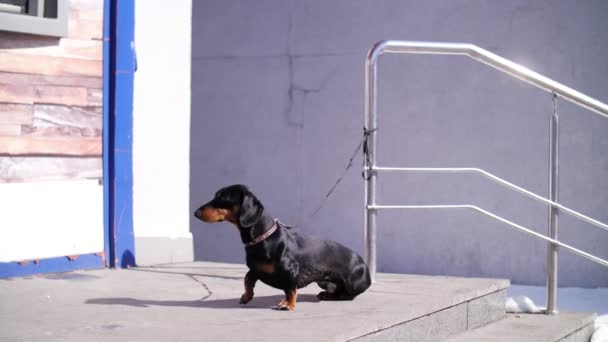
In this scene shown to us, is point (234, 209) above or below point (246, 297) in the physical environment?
above

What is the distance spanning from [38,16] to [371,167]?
171 cm

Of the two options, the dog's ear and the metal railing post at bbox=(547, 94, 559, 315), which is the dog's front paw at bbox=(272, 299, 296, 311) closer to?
the dog's ear

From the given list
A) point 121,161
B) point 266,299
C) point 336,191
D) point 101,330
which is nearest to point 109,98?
point 121,161

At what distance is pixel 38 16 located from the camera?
4.53m

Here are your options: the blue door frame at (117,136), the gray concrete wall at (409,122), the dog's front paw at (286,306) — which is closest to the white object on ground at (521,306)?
the dog's front paw at (286,306)

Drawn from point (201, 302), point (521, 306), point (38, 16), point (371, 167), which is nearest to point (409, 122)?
point (521, 306)

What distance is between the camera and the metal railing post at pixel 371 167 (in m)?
4.31

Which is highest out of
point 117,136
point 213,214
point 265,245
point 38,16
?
point 38,16

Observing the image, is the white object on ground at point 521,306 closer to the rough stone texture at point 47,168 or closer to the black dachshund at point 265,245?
the black dachshund at point 265,245

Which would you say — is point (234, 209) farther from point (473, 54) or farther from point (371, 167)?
point (473, 54)

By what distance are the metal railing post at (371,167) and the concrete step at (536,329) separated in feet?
1.85

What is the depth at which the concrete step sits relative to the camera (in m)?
4.03

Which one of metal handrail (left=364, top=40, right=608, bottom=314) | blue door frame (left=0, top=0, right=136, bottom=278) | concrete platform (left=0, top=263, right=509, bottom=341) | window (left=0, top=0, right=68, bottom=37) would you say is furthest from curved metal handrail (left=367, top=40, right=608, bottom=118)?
window (left=0, top=0, right=68, bottom=37)

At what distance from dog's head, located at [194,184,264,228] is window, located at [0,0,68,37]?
147 centimetres
